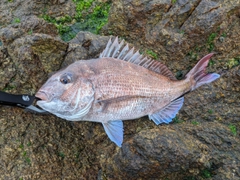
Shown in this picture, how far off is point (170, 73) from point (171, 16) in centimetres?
84

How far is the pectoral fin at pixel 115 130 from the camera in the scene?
3084mm

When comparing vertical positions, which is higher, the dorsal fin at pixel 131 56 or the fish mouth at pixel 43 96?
the dorsal fin at pixel 131 56

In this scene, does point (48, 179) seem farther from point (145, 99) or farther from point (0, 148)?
point (145, 99)

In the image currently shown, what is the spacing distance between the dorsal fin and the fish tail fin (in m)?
0.25

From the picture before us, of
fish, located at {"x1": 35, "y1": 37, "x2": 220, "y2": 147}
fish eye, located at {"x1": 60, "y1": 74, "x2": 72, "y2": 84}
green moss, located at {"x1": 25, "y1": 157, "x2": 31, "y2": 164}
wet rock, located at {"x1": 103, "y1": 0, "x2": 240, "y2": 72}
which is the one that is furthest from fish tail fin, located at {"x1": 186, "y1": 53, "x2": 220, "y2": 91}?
green moss, located at {"x1": 25, "y1": 157, "x2": 31, "y2": 164}

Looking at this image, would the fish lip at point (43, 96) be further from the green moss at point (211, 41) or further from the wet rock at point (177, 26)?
the green moss at point (211, 41)

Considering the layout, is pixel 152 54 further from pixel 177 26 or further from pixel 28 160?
pixel 28 160

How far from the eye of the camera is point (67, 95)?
293cm

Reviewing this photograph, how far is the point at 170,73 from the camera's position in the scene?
11.4ft

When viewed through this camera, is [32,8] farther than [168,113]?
Yes

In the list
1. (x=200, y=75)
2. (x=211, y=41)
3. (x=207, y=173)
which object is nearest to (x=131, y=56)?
(x=200, y=75)

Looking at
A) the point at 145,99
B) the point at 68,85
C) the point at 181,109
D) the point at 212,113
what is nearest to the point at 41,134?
the point at 68,85

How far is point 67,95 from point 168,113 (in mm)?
1311

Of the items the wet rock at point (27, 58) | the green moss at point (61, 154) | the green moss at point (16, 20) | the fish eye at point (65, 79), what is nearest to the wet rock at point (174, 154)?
the green moss at point (61, 154)
